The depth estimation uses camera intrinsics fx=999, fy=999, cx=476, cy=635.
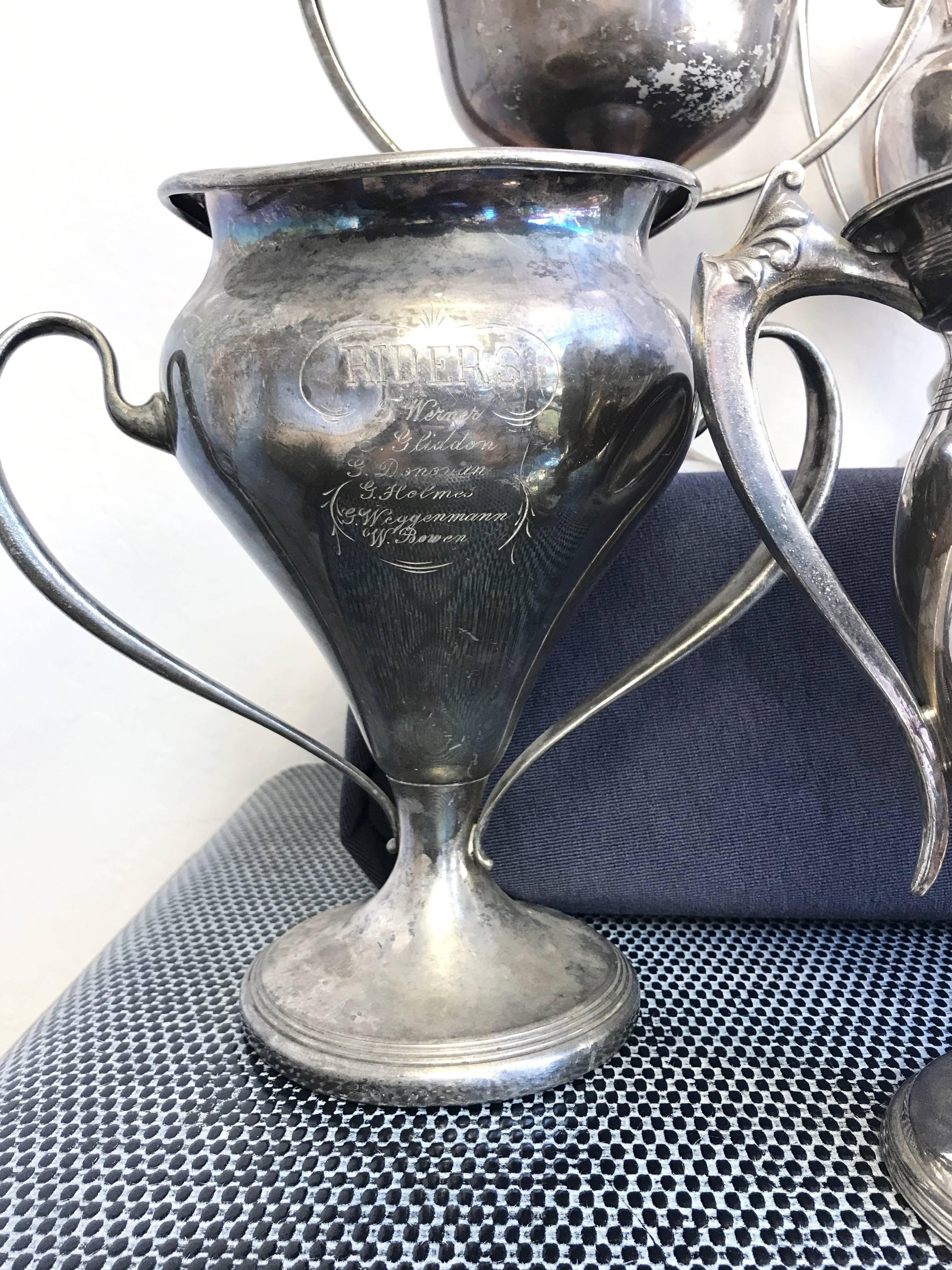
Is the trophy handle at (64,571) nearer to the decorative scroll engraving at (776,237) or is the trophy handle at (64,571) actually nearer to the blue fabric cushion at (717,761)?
the blue fabric cushion at (717,761)

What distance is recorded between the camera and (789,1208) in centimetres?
37

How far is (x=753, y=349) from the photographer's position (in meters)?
0.37

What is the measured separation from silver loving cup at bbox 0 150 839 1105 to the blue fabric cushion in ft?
0.23

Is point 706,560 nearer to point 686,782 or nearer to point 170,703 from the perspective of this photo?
point 686,782

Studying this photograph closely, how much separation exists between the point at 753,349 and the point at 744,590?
0.45 feet

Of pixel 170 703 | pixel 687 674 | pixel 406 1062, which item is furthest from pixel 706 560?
pixel 170 703

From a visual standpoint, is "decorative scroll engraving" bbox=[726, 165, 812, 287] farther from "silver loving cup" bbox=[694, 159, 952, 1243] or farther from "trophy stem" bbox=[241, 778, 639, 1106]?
"trophy stem" bbox=[241, 778, 639, 1106]

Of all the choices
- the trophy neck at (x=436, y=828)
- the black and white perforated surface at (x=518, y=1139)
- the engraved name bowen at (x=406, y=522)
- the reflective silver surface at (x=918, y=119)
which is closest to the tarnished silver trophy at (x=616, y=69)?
the reflective silver surface at (x=918, y=119)

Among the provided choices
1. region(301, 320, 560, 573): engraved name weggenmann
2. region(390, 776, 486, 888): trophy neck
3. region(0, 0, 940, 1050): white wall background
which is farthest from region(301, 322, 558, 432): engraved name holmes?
region(0, 0, 940, 1050): white wall background

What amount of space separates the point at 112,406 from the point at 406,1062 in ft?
1.06

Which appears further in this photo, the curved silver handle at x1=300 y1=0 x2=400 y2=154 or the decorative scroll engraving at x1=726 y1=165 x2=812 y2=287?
the curved silver handle at x1=300 y1=0 x2=400 y2=154

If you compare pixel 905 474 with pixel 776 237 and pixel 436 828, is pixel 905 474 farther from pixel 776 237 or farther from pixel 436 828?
→ pixel 436 828

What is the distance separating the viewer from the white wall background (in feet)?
2.62

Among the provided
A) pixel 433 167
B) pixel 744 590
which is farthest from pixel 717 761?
pixel 433 167
